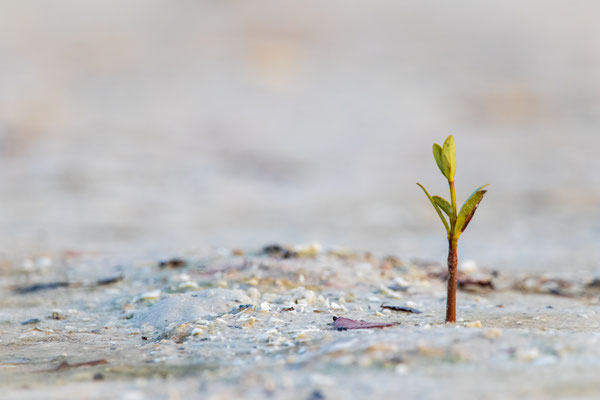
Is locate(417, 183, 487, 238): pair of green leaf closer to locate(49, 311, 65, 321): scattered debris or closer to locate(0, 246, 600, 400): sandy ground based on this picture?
locate(0, 246, 600, 400): sandy ground

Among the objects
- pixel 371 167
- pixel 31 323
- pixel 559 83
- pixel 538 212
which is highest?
pixel 559 83

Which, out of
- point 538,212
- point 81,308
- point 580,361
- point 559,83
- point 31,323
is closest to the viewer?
point 580,361

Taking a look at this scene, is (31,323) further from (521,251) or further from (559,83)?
(559,83)

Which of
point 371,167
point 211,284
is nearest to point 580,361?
point 211,284

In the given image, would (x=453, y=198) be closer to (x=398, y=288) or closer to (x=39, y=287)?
(x=398, y=288)

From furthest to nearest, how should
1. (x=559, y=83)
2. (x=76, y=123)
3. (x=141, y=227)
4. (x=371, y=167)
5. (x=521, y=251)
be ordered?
(x=559, y=83) < (x=76, y=123) < (x=371, y=167) < (x=141, y=227) < (x=521, y=251)

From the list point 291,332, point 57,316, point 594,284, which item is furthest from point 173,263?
point 594,284

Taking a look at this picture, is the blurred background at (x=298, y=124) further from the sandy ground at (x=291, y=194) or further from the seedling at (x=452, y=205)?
the seedling at (x=452, y=205)
